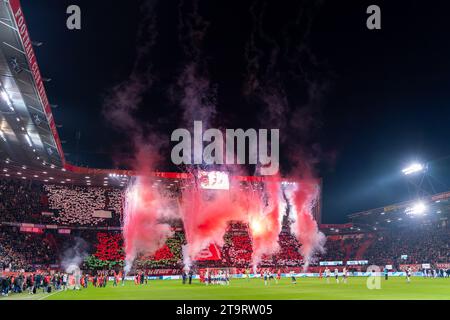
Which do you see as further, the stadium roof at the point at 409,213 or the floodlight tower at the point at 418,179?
the floodlight tower at the point at 418,179

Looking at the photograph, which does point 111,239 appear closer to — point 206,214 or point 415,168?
point 206,214

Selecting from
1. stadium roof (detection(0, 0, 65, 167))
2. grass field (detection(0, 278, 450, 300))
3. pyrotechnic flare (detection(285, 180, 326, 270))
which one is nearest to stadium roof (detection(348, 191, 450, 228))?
pyrotechnic flare (detection(285, 180, 326, 270))

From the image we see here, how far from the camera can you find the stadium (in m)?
55.3

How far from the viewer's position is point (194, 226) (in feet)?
264

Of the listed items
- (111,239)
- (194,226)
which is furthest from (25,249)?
(194,226)

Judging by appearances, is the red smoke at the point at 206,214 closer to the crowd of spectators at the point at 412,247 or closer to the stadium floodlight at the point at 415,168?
the crowd of spectators at the point at 412,247

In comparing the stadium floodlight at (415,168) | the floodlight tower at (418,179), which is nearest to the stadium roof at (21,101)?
the stadium floodlight at (415,168)

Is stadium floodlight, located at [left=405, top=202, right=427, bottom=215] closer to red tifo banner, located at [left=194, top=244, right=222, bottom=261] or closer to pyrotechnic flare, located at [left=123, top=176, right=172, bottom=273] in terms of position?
red tifo banner, located at [left=194, top=244, right=222, bottom=261]

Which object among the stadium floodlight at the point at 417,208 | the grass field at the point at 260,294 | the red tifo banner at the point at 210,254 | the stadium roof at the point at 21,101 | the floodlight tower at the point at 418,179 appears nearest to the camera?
the stadium roof at the point at 21,101

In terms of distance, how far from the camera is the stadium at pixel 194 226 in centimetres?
5534

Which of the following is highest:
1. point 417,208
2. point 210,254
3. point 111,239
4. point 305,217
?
point 417,208

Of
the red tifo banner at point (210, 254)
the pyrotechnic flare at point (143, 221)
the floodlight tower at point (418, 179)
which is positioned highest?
the floodlight tower at point (418, 179)

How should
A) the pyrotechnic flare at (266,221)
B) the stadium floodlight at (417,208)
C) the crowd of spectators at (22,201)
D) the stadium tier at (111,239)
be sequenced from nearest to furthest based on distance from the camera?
the crowd of spectators at (22,201) → the stadium tier at (111,239) → the stadium floodlight at (417,208) → the pyrotechnic flare at (266,221)

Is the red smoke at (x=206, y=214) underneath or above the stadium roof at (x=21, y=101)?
underneath
